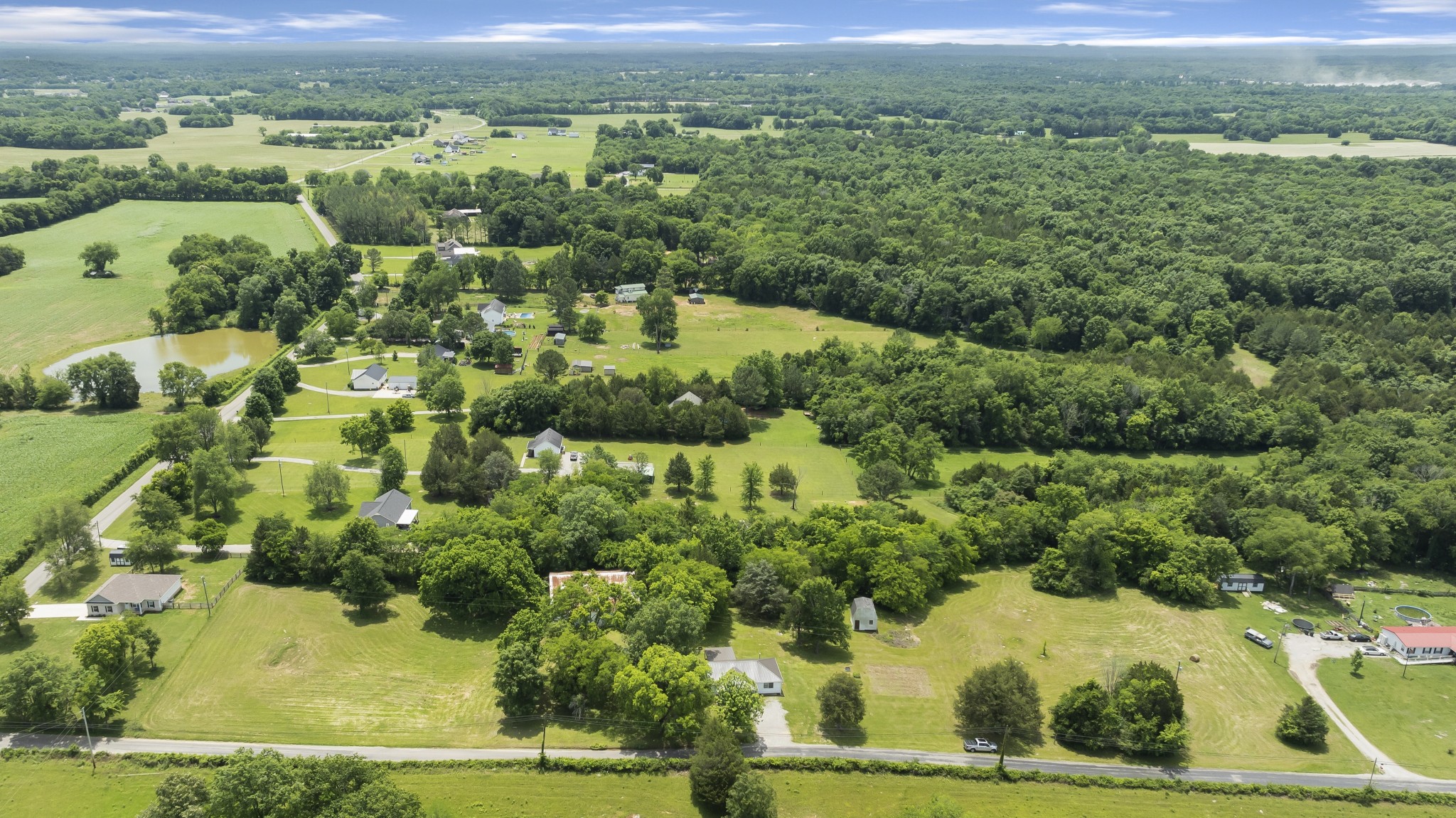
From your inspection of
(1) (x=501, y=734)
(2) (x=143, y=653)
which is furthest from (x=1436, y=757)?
(2) (x=143, y=653)

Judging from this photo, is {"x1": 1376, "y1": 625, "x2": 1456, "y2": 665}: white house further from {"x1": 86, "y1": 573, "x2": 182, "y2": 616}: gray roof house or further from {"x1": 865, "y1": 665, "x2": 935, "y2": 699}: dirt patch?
{"x1": 86, "y1": 573, "x2": 182, "y2": 616}: gray roof house

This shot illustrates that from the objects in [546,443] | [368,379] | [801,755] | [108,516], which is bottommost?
[801,755]

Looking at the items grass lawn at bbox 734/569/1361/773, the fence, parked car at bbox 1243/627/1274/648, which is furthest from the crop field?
parked car at bbox 1243/627/1274/648

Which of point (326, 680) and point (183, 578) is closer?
point (326, 680)

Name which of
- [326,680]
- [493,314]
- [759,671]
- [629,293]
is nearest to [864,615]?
[759,671]

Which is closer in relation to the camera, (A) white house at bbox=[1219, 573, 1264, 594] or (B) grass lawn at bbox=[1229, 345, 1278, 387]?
(A) white house at bbox=[1219, 573, 1264, 594]

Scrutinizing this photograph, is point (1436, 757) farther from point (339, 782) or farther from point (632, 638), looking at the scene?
point (339, 782)

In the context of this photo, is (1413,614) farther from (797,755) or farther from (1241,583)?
(797,755)
